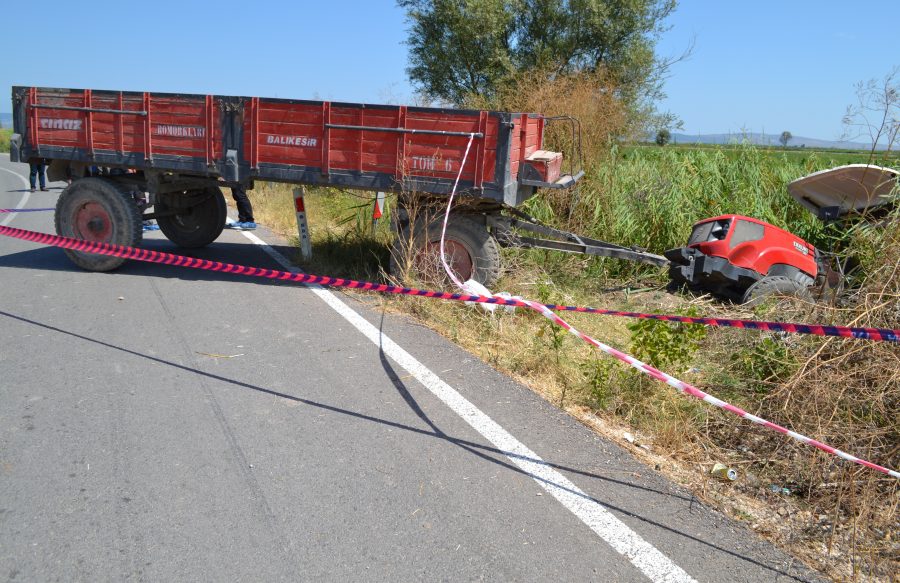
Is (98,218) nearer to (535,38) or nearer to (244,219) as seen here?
(244,219)

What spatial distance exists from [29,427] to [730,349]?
4936 mm

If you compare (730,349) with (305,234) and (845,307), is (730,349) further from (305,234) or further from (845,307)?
(305,234)

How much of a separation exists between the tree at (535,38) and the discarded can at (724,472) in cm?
1687

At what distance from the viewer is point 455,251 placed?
757cm

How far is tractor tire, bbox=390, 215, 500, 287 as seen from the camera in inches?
293

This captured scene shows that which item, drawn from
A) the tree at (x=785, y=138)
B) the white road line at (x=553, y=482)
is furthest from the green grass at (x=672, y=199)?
the white road line at (x=553, y=482)

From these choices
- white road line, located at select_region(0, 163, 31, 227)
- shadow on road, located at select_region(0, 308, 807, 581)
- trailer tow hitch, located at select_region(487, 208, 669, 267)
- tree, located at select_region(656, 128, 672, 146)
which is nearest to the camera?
shadow on road, located at select_region(0, 308, 807, 581)

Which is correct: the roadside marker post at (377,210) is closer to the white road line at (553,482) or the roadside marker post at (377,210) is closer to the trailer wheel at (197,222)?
the trailer wheel at (197,222)

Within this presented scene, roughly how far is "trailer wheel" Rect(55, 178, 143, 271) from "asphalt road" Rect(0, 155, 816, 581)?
233 cm

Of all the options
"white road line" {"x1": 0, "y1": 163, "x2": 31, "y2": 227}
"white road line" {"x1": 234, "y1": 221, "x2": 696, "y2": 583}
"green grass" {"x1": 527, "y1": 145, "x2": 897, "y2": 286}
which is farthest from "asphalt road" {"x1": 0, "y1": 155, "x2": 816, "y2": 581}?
"white road line" {"x1": 0, "y1": 163, "x2": 31, "y2": 227}

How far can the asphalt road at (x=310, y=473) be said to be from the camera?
306 centimetres

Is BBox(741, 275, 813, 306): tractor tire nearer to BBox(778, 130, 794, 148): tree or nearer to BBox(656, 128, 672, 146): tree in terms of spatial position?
BBox(778, 130, 794, 148): tree

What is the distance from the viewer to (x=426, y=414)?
15.0 ft

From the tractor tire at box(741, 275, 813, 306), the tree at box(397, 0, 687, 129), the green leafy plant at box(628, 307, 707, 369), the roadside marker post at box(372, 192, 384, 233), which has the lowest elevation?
the green leafy plant at box(628, 307, 707, 369)
